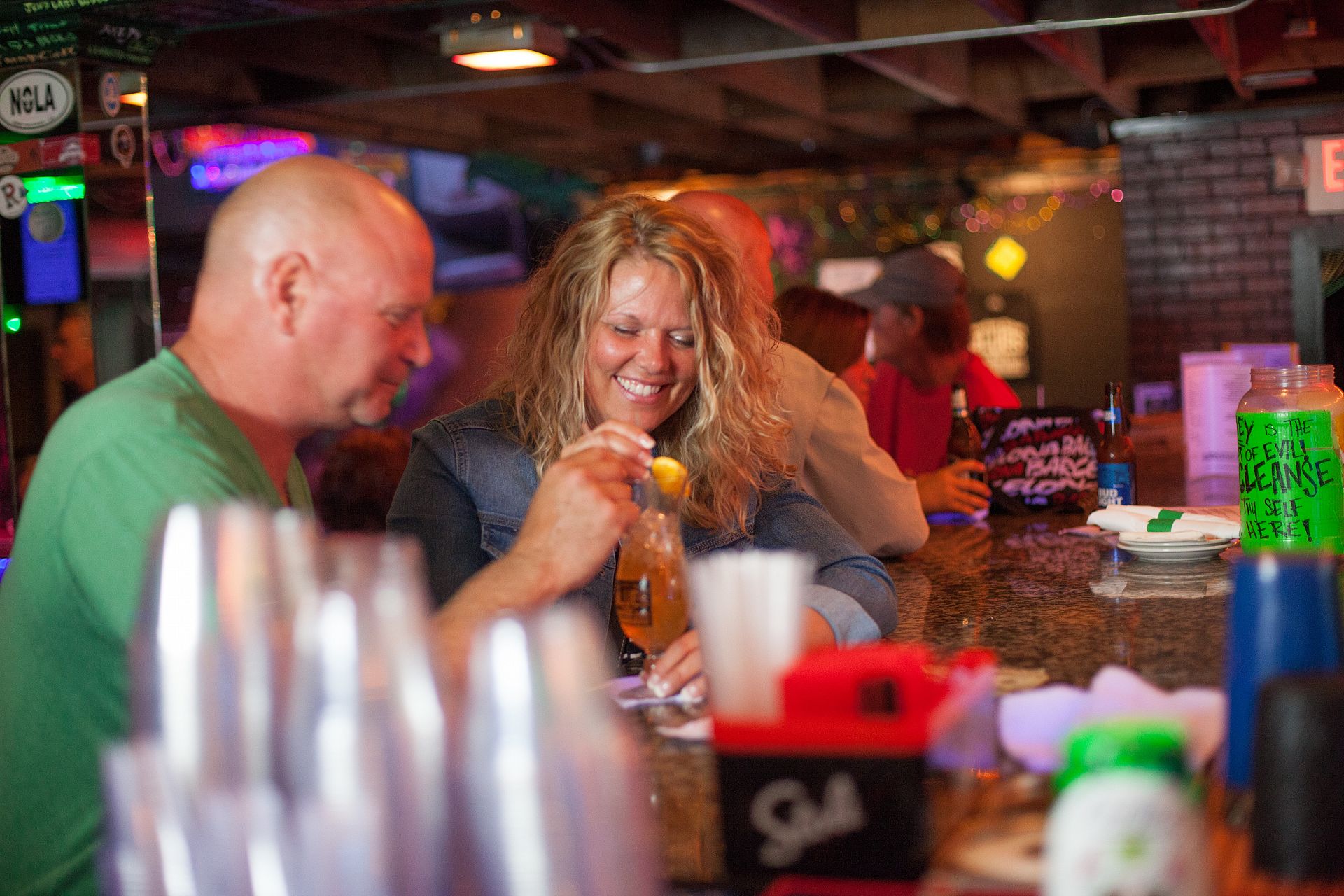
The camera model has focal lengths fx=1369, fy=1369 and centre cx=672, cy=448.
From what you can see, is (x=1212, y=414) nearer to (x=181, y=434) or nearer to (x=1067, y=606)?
(x=1067, y=606)

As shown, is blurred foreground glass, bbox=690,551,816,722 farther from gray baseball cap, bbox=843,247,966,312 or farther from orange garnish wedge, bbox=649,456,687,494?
gray baseball cap, bbox=843,247,966,312

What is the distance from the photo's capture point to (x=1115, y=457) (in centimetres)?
324

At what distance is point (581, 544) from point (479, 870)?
78 centimetres

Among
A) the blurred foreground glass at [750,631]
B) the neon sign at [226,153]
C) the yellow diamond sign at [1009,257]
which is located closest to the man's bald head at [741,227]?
the blurred foreground glass at [750,631]

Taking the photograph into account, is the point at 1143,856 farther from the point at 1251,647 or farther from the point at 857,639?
the point at 857,639

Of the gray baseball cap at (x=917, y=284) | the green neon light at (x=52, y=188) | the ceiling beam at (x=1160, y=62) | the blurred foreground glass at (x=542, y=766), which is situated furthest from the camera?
the ceiling beam at (x=1160, y=62)

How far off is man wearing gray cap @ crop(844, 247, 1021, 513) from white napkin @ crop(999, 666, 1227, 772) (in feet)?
11.4

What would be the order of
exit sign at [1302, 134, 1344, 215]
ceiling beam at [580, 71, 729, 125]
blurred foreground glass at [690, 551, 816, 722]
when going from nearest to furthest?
blurred foreground glass at [690, 551, 816, 722] < ceiling beam at [580, 71, 729, 125] < exit sign at [1302, 134, 1344, 215]

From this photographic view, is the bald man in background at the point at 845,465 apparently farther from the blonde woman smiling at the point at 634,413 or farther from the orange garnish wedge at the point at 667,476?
the orange garnish wedge at the point at 667,476

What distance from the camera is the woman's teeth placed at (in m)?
2.16

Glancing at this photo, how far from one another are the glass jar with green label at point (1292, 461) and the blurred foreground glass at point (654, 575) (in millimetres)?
1039

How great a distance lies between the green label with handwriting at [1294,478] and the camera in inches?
84.9

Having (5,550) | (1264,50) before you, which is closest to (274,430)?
(5,550)

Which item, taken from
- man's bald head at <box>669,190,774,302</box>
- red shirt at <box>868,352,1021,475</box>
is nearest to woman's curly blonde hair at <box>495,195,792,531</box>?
man's bald head at <box>669,190,774,302</box>
